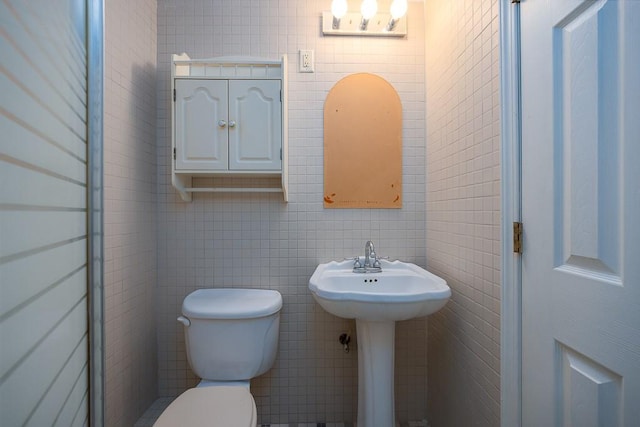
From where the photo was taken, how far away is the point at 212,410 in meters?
1.07

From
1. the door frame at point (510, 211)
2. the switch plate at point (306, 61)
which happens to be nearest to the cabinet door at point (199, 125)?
the switch plate at point (306, 61)

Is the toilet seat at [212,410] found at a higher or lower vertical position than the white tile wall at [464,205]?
lower

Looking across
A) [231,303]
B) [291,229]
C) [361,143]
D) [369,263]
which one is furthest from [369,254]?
[231,303]

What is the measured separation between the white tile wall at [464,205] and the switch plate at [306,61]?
1.95 feet

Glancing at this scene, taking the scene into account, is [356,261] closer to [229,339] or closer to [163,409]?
[229,339]

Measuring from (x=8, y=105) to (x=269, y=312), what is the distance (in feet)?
3.78

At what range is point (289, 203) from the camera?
1.64 m

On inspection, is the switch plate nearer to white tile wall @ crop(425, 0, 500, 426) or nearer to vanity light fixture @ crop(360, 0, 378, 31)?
vanity light fixture @ crop(360, 0, 378, 31)

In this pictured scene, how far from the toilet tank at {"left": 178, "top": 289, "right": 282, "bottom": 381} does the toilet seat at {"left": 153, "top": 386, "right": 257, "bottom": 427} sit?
0.61 feet

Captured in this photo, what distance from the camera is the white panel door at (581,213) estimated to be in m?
0.61

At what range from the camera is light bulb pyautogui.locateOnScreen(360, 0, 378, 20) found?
59.4 inches

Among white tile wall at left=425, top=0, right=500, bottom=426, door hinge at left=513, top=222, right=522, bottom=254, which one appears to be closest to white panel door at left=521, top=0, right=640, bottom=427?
door hinge at left=513, top=222, right=522, bottom=254

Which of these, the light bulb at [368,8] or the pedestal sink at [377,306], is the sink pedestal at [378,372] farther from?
the light bulb at [368,8]

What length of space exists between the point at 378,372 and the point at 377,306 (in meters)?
0.37
